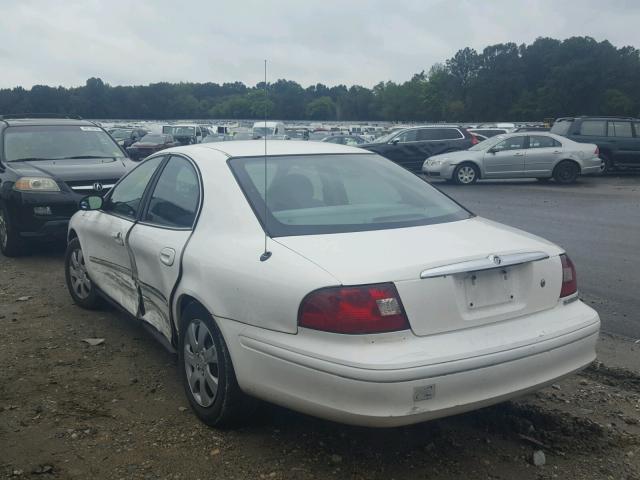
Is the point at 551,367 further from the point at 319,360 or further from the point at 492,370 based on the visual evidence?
the point at 319,360

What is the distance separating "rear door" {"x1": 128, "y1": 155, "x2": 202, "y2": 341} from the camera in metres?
3.89

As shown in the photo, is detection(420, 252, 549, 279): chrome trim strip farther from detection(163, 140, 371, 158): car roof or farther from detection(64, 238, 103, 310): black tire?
detection(64, 238, 103, 310): black tire

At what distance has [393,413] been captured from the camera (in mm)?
2807

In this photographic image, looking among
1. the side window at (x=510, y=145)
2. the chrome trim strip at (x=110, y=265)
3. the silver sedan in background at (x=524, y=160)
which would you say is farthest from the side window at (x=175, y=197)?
the side window at (x=510, y=145)

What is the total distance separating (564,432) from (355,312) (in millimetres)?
1521

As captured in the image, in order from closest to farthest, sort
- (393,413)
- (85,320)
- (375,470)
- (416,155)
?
(393,413) < (375,470) < (85,320) < (416,155)

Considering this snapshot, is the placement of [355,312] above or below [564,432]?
above

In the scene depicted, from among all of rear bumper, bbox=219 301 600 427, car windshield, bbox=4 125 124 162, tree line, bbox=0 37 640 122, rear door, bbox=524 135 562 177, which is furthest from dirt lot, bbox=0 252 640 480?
tree line, bbox=0 37 640 122

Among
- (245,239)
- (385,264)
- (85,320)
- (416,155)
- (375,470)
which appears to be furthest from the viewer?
(416,155)

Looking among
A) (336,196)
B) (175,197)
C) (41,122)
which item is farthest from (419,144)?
(336,196)

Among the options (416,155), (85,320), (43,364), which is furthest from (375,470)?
(416,155)

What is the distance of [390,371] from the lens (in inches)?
109

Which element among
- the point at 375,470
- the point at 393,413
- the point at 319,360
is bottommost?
the point at 375,470

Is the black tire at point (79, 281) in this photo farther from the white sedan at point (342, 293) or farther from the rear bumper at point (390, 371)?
the rear bumper at point (390, 371)
